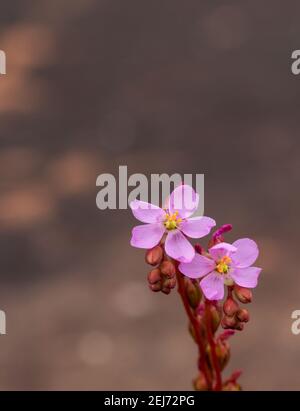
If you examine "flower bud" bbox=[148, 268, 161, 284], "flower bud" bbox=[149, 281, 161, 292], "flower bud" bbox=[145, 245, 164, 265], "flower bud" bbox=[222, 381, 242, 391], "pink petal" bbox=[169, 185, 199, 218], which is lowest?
"flower bud" bbox=[222, 381, 242, 391]

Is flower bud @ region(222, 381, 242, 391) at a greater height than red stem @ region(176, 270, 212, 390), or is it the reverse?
red stem @ region(176, 270, 212, 390)

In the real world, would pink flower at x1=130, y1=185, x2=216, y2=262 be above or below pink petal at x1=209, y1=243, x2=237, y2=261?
above

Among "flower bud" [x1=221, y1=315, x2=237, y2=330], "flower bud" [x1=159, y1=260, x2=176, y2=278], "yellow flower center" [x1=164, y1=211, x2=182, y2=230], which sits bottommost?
"flower bud" [x1=221, y1=315, x2=237, y2=330]

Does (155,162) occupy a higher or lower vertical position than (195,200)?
higher

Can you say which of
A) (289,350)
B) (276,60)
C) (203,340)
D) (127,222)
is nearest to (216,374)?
(203,340)
